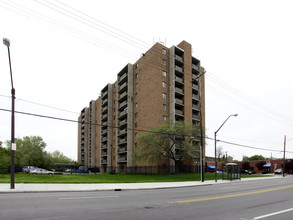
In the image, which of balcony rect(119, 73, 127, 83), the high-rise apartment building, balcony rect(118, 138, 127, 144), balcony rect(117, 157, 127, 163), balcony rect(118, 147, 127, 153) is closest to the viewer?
the high-rise apartment building

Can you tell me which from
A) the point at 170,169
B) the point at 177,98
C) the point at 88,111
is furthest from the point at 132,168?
the point at 88,111

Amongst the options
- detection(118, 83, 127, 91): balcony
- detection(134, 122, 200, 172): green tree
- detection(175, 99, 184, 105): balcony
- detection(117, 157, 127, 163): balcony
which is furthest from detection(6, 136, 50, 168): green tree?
detection(175, 99, 184, 105): balcony

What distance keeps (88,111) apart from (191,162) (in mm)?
56657

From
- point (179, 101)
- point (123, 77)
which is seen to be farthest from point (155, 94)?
point (123, 77)

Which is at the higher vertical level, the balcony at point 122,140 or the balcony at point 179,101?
the balcony at point 179,101

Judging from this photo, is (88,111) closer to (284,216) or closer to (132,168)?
(132,168)

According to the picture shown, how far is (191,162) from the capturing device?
46.5m

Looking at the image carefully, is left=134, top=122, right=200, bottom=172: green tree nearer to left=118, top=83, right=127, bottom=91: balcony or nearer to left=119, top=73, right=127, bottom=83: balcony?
left=118, top=83, right=127, bottom=91: balcony

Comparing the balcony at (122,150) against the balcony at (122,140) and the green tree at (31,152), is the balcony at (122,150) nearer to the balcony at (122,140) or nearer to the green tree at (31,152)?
the balcony at (122,140)

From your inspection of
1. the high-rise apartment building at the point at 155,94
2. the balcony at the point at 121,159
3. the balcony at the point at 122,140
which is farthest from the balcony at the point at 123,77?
the balcony at the point at 121,159

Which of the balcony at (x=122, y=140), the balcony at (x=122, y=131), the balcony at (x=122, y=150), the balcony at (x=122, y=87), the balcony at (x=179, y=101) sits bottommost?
the balcony at (x=122, y=150)

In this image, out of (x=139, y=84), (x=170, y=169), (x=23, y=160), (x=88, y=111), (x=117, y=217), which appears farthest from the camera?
(x=88, y=111)

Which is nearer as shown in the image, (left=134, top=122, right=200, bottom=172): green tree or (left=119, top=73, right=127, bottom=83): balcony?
(left=134, top=122, right=200, bottom=172): green tree

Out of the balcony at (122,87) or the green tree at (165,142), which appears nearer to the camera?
the green tree at (165,142)
